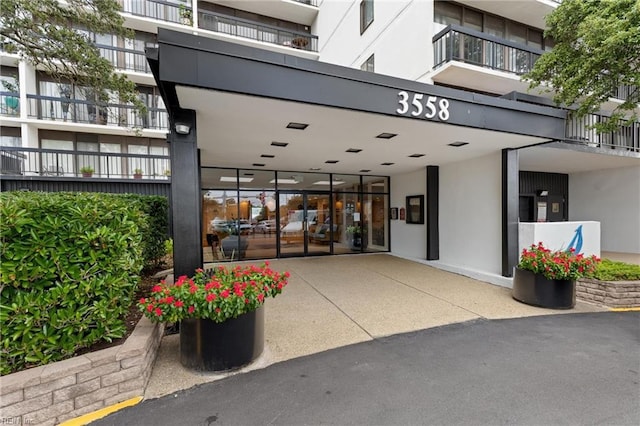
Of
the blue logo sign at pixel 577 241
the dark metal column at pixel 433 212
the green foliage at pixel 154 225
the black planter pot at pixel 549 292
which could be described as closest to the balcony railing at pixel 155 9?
the green foliage at pixel 154 225

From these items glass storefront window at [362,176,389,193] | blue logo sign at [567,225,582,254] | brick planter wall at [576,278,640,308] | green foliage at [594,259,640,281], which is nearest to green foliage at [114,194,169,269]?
glass storefront window at [362,176,389,193]

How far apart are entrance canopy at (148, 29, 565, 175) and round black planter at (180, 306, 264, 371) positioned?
2.40m

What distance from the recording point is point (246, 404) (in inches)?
89.4

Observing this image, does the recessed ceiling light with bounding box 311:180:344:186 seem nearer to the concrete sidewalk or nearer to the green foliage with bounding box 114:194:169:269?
the concrete sidewalk

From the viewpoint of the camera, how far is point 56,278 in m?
2.20

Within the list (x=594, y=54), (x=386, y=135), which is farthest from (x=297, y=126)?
(x=594, y=54)

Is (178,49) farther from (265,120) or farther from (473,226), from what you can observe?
(473,226)

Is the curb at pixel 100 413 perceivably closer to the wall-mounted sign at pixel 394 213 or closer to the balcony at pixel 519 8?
the wall-mounted sign at pixel 394 213

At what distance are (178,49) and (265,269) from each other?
2.47 metres

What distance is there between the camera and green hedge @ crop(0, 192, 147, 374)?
6.68 feet

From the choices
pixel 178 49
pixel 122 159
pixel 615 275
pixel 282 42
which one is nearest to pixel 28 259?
pixel 178 49

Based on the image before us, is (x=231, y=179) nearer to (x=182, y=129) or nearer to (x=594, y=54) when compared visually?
(x=182, y=129)

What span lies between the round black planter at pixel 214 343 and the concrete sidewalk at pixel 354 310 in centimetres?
9

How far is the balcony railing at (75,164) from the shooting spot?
373 inches
